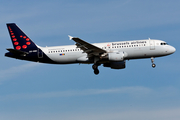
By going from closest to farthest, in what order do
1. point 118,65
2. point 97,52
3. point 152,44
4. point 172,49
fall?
point 97,52 < point 152,44 < point 172,49 < point 118,65

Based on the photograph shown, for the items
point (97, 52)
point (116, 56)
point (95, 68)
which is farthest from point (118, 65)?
point (97, 52)

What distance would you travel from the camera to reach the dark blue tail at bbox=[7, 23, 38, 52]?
50188 mm

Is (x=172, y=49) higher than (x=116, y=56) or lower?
higher

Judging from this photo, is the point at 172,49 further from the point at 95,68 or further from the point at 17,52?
the point at 17,52

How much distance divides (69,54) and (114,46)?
6.97 m

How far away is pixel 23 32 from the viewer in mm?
52125

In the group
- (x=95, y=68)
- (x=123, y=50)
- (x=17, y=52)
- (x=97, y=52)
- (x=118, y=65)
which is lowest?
(x=95, y=68)

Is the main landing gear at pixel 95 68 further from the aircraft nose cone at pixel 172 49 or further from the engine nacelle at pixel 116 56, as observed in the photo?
the aircraft nose cone at pixel 172 49

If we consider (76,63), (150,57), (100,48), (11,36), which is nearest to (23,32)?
(11,36)

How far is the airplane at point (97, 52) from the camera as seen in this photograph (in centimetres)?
4628

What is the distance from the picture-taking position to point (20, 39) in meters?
51.2

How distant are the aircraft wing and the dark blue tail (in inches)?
338

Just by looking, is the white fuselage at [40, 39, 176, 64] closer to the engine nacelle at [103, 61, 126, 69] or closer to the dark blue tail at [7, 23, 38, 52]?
the engine nacelle at [103, 61, 126, 69]

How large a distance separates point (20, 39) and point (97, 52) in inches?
536
